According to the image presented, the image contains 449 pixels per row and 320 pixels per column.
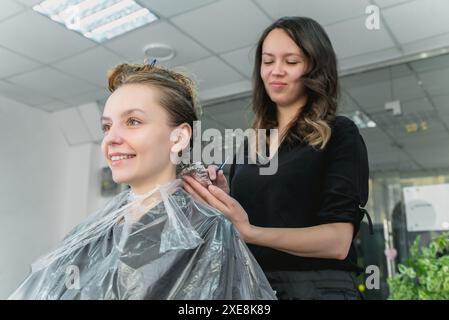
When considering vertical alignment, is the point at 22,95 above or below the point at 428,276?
above

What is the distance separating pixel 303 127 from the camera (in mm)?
989

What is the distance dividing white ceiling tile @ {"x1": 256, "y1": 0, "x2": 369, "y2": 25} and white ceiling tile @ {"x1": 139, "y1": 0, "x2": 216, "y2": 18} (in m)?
0.43

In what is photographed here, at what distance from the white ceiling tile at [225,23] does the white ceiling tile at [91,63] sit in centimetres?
75

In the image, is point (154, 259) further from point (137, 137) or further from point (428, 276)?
point (428, 276)

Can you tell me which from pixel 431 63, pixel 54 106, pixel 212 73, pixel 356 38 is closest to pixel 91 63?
pixel 212 73

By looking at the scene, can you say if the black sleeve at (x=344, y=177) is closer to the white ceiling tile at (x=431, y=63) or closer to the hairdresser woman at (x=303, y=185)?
the hairdresser woman at (x=303, y=185)

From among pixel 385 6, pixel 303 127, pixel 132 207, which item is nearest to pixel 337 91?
pixel 303 127

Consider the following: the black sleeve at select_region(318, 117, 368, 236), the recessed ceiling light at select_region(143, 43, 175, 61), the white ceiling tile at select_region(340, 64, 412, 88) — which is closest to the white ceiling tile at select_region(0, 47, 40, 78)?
the recessed ceiling light at select_region(143, 43, 175, 61)

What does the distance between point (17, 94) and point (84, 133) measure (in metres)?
0.88

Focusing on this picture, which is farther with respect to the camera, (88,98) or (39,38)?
(88,98)

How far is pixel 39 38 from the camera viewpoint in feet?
10.7

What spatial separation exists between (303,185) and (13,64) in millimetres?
3579

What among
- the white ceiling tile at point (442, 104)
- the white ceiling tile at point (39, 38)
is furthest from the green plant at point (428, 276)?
the white ceiling tile at point (39, 38)

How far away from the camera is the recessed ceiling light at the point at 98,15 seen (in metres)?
2.94
